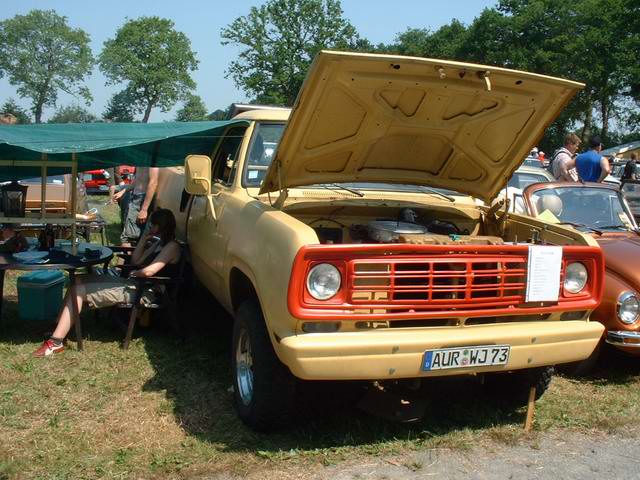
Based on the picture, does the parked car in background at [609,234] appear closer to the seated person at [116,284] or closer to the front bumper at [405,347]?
the front bumper at [405,347]

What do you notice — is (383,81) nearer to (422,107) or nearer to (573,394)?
(422,107)

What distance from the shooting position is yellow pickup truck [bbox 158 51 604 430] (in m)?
3.29

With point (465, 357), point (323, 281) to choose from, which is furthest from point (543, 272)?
point (323, 281)

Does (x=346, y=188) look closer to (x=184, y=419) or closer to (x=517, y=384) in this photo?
(x=517, y=384)

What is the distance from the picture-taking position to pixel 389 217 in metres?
4.84

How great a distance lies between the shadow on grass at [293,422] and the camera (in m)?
3.75

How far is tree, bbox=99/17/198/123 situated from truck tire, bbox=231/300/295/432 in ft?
225

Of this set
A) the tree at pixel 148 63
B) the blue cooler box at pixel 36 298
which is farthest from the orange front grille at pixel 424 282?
the tree at pixel 148 63

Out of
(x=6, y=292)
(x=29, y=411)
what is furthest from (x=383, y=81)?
(x=6, y=292)

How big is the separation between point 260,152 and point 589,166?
540cm

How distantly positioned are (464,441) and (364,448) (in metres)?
0.61

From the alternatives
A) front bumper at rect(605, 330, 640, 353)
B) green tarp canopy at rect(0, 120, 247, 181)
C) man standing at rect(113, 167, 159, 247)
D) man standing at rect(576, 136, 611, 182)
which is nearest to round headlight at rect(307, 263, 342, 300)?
green tarp canopy at rect(0, 120, 247, 181)

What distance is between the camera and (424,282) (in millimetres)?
3549

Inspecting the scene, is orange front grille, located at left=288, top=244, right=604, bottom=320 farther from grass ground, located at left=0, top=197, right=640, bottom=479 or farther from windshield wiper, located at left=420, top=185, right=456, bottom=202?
windshield wiper, located at left=420, top=185, right=456, bottom=202
